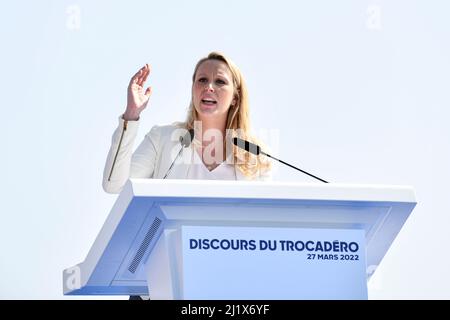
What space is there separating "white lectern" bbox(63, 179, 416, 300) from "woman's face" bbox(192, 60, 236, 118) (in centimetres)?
97

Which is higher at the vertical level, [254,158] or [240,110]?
[240,110]

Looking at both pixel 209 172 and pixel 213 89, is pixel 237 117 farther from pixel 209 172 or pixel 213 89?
pixel 209 172

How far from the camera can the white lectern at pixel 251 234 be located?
Result: 6.56 ft

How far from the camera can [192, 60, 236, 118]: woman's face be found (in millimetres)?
3059

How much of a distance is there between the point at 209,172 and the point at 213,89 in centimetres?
29

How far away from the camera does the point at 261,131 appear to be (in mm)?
3414

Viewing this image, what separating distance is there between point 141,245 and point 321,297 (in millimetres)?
413

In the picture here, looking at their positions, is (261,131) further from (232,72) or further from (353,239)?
(353,239)

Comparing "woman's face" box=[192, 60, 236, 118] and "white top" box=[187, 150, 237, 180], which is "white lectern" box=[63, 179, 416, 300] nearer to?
"white top" box=[187, 150, 237, 180]

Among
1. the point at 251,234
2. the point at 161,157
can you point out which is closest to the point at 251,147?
the point at 251,234

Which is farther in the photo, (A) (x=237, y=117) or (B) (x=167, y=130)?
(A) (x=237, y=117)

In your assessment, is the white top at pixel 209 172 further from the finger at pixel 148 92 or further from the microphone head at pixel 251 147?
the microphone head at pixel 251 147

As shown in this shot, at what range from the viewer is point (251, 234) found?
80.7 inches
